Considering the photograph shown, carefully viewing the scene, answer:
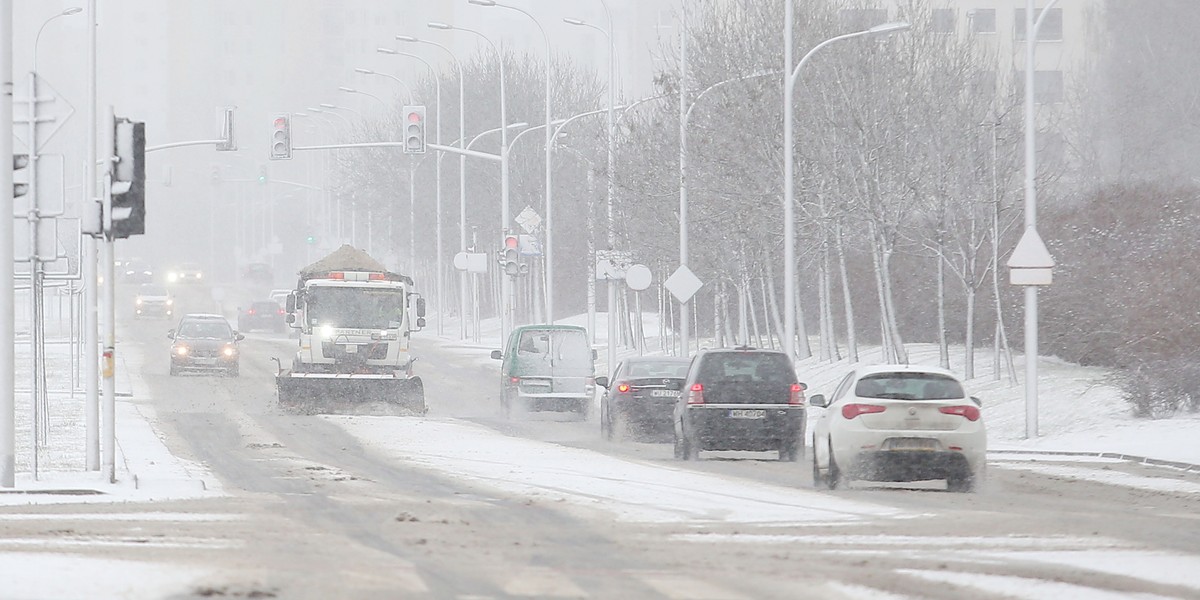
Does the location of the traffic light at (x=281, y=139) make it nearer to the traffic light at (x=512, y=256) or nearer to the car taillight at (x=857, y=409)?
the traffic light at (x=512, y=256)

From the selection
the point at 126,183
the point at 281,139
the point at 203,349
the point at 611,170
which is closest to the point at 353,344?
the point at 281,139

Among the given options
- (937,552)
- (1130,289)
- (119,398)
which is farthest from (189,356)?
(937,552)

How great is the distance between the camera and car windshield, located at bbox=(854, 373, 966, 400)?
20.5 meters

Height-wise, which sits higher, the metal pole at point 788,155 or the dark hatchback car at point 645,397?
the metal pole at point 788,155

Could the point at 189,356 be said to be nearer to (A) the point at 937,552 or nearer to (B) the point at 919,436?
(B) the point at 919,436

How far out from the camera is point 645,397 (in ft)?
100

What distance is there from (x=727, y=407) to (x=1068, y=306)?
16.4 m

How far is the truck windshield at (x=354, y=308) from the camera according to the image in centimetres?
3975

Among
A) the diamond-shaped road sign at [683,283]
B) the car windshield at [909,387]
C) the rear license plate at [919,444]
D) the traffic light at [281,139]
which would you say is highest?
the traffic light at [281,139]

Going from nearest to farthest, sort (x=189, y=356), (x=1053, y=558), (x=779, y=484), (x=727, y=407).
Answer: (x=1053, y=558) < (x=779, y=484) < (x=727, y=407) < (x=189, y=356)

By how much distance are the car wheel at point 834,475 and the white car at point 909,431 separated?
15 mm

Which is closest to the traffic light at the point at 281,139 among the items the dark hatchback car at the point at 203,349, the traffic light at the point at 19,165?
the dark hatchback car at the point at 203,349

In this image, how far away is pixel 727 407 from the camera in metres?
25.5

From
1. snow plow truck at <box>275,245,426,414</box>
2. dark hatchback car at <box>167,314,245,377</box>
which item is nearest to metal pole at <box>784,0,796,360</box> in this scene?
snow plow truck at <box>275,245,426,414</box>
